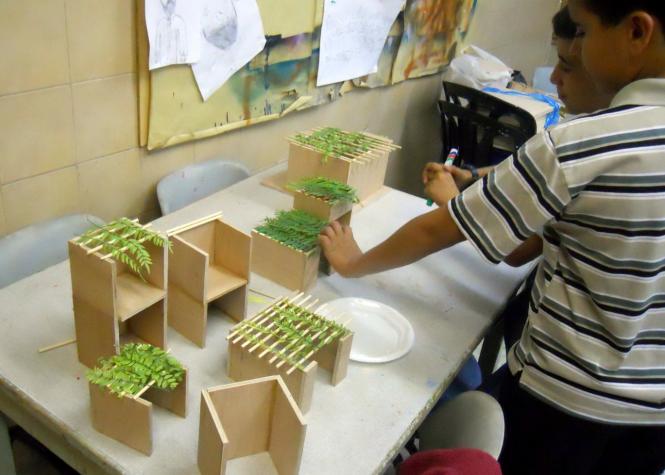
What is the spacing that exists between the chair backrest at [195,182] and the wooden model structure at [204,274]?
1.95ft

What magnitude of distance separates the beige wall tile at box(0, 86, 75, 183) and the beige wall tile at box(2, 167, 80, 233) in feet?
0.08

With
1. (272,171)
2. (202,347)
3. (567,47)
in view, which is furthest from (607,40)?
(272,171)

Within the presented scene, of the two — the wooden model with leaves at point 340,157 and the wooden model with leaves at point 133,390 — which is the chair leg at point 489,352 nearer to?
the wooden model with leaves at point 340,157

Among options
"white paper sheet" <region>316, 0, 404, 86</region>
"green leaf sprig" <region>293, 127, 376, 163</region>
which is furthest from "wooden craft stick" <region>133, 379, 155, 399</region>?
"white paper sheet" <region>316, 0, 404, 86</region>

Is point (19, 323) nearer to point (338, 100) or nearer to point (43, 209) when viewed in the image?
point (43, 209)

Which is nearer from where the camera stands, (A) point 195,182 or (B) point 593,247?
(B) point 593,247

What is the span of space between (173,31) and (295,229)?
0.69 metres

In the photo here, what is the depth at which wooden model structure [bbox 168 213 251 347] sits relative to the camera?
99 centimetres

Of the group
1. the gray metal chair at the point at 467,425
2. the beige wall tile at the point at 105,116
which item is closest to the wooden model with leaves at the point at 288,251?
the gray metal chair at the point at 467,425

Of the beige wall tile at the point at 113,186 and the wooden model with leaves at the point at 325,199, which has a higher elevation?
the wooden model with leaves at the point at 325,199

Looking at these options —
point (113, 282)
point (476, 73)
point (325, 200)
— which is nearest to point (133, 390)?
point (113, 282)

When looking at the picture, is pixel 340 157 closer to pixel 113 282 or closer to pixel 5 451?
pixel 113 282

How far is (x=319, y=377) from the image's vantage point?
3.35ft

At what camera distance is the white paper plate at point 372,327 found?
3.63 feet
